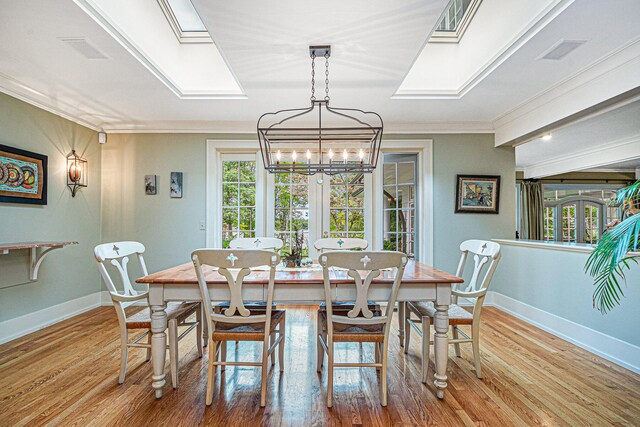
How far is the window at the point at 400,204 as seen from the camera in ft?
15.0

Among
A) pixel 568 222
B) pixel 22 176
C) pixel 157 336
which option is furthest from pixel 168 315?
pixel 568 222

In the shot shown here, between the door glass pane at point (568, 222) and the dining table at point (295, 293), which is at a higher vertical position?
the door glass pane at point (568, 222)

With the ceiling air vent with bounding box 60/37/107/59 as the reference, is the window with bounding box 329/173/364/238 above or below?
below

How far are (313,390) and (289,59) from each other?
2503mm

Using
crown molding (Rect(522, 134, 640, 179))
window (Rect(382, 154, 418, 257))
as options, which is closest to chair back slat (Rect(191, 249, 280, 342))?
window (Rect(382, 154, 418, 257))

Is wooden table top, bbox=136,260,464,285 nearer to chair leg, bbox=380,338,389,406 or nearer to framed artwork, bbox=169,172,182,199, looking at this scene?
chair leg, bbox=380,338,389,406

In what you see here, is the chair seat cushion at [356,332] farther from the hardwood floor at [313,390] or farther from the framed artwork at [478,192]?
the framed artwork at [478,192]

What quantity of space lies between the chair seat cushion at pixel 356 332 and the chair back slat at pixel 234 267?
1.43 ft

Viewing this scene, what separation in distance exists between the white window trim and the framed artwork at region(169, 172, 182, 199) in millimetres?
347

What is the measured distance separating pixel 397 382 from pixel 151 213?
11.8 feet

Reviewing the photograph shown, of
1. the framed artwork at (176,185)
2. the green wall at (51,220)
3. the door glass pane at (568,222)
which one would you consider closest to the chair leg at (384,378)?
the framed artwork at (176,185)

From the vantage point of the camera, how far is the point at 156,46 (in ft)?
9.60

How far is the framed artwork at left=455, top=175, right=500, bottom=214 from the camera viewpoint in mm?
4359

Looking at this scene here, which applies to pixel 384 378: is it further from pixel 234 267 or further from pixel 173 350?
pixel 173 350
